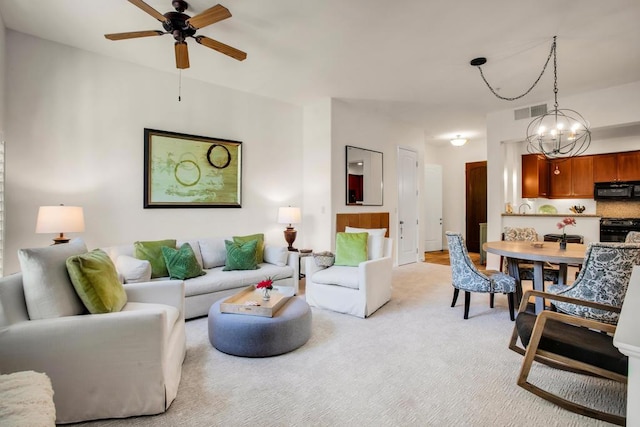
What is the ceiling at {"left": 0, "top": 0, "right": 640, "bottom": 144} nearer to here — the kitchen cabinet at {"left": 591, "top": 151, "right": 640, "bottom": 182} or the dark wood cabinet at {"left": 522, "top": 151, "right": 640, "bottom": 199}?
the dark wood cabinet at {"left": 522, "top": 151, "right": 640, "bottom": 199}

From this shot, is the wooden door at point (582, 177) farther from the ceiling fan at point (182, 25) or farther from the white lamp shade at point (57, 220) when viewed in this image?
the white lamp shade at point (57, 220)

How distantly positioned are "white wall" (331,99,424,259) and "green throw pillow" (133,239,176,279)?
2534mm

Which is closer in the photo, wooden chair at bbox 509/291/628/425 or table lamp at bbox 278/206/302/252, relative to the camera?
wooden chair at bbox 509/291/628/425

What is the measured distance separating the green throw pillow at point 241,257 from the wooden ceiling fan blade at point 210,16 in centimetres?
233

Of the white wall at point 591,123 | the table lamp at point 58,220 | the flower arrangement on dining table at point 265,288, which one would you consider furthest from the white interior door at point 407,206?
the table lamp at point 58,220

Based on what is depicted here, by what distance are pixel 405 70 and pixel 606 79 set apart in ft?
8.95

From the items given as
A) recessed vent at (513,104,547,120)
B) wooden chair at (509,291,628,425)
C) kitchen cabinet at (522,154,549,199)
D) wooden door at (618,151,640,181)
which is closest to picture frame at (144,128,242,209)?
→ wooden chair at (509,291,628,425)

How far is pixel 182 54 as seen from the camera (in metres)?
Answer: 2.81

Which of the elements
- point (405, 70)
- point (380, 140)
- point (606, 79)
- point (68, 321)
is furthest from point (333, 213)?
point (606, 79)

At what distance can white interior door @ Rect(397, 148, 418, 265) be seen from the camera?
6398mm

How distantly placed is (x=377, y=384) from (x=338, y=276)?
1511mm

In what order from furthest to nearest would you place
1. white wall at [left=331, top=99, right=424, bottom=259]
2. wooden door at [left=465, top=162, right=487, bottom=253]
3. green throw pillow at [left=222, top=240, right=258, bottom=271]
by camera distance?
wooden door at [left=465, top=162, right=487, bottom=253], white wall at [left=331, top=99, right=424, bottom=259], green throw pillow at [left=222, top=240, right=258, bottom=271]

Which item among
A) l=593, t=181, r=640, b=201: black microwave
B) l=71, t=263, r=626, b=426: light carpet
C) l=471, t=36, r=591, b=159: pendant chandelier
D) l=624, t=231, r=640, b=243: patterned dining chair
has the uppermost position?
l=471, t=36, r=591, b=159: pendant chandelier

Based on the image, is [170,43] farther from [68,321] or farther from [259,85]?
[68,321]
